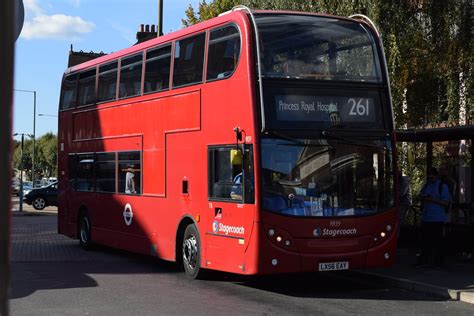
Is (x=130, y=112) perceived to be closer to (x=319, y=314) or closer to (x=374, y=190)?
(x=374, y=190)

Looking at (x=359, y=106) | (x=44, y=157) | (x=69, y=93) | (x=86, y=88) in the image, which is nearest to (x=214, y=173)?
(x=359, y=106)

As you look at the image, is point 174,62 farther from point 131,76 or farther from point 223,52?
point 131,76

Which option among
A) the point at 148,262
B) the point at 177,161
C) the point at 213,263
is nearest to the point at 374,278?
the point at 213,263

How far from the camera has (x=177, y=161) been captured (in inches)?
443

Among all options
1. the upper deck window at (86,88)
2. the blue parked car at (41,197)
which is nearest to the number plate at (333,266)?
the upper deck window at (86,88)

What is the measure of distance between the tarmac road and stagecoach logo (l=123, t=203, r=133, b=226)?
0.87 meters

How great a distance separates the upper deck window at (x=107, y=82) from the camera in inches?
544

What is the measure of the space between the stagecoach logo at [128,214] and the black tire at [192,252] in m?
2.36

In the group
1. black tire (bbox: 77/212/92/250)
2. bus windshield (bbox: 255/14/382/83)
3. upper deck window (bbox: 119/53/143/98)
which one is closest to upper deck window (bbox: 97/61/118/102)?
upper deck window (bbox: 119/53/143/98)

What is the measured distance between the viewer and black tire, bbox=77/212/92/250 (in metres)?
15.3

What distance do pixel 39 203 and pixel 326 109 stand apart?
28174 mm

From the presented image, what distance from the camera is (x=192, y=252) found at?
421 inches

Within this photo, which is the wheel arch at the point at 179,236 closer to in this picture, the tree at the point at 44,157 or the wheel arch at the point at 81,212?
the wheel arch at the point at 81,212

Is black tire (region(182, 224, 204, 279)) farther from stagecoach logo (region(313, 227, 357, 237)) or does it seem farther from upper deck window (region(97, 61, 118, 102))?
upper deck window (region(97, 61, 118, 102))
